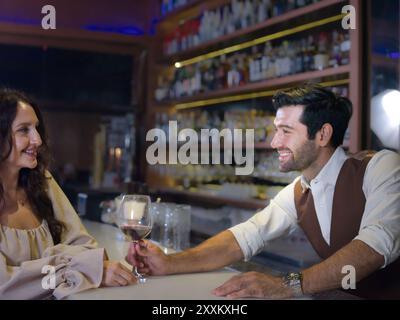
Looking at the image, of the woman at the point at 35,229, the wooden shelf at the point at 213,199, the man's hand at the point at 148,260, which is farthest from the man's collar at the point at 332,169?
the wooden shelf at the point at 213,199

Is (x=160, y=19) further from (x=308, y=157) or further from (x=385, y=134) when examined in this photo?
(x=308, y=157)

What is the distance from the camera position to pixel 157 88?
10.7 ft

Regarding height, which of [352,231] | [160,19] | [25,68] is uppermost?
[160,19]

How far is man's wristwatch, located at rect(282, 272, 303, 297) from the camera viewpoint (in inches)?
39.6

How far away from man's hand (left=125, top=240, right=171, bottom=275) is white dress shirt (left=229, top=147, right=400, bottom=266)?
238 millimetres

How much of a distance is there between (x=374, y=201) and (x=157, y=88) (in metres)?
2.25

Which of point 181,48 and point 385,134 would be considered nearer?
point 385,134

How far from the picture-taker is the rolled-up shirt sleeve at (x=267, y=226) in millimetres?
1295

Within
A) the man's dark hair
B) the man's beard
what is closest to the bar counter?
the man's beard

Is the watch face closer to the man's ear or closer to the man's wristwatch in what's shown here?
Result: the man's wristwatch

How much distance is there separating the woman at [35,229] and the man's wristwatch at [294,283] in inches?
12.1

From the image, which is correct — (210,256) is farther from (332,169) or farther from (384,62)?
(384,62)
